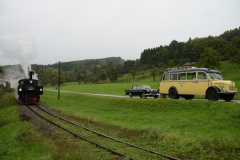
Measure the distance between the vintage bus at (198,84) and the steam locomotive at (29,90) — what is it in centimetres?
1821

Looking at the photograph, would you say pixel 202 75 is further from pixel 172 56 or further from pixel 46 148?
pixel 172 56

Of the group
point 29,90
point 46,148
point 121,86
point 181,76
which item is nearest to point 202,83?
point 181,76

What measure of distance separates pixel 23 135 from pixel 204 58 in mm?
60507

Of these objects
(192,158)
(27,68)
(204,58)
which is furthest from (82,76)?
(192,158)

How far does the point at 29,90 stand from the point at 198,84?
22291 mm

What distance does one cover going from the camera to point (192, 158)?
7562mm

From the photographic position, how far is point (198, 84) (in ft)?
56.8

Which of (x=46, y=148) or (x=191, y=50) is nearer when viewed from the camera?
(x=46, y=148)

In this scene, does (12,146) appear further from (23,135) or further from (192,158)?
(192,158)

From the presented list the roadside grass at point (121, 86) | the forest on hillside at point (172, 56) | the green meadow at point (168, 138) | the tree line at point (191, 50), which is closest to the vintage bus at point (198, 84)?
the green meadow at point (168, 138)

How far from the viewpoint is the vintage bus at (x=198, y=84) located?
1580 centimetres

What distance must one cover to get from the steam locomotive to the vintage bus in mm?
18209

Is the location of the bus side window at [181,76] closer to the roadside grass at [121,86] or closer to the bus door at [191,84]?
the bus door at [191,84]

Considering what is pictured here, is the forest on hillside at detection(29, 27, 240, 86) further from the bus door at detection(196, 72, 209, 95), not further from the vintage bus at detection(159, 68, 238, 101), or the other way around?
the bus door at detection(196, 72, 209, 95)
